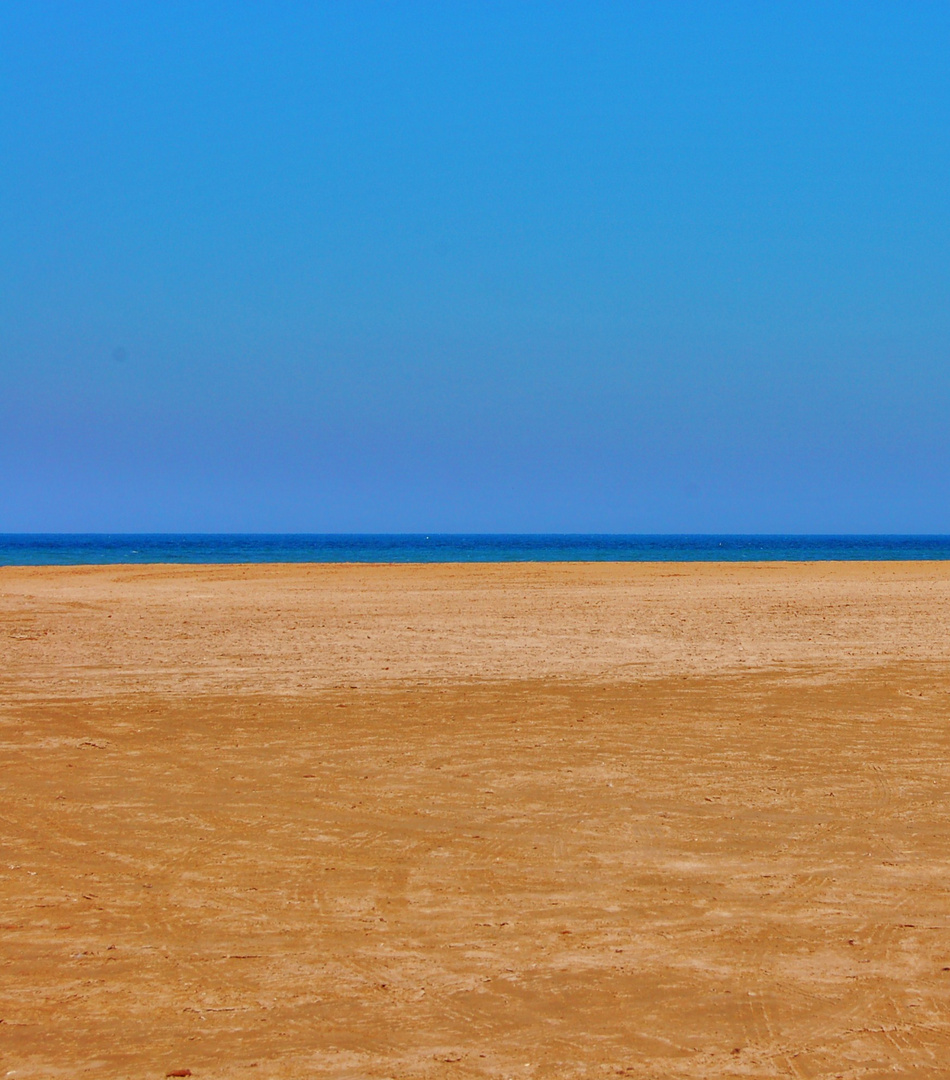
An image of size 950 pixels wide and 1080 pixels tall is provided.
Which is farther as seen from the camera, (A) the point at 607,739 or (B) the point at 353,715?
(B) the point at 353,715

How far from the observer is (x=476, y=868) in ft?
19.0

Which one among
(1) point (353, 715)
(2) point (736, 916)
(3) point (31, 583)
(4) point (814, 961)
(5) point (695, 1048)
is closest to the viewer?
(5) point (695, 1048)

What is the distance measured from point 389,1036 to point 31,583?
29.9 m

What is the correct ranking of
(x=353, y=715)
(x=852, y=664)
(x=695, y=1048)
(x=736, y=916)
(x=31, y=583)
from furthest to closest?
(x=31, y=583)
(x=852, y=664)
(x=353, y=715)
(x=736, y=916)
(x=695, y=1048)

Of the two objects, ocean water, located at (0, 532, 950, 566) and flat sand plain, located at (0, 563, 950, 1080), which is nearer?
flat sand plain, located at (0, 563, 950, 1080)

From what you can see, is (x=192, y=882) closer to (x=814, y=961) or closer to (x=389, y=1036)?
(x=389, y=1036)

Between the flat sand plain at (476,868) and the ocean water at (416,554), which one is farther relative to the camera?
the ocean water at (416,554)

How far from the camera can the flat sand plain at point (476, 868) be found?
3936 millimetres

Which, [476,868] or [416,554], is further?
[416,554]

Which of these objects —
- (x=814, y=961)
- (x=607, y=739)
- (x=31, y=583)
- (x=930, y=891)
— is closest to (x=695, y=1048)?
(x=814, y=961)

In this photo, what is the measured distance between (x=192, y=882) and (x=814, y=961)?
3.12m

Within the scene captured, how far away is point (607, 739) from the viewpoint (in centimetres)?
909

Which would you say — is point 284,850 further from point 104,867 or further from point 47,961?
point 47,961

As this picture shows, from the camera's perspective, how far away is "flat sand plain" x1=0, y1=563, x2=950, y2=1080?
394cm
